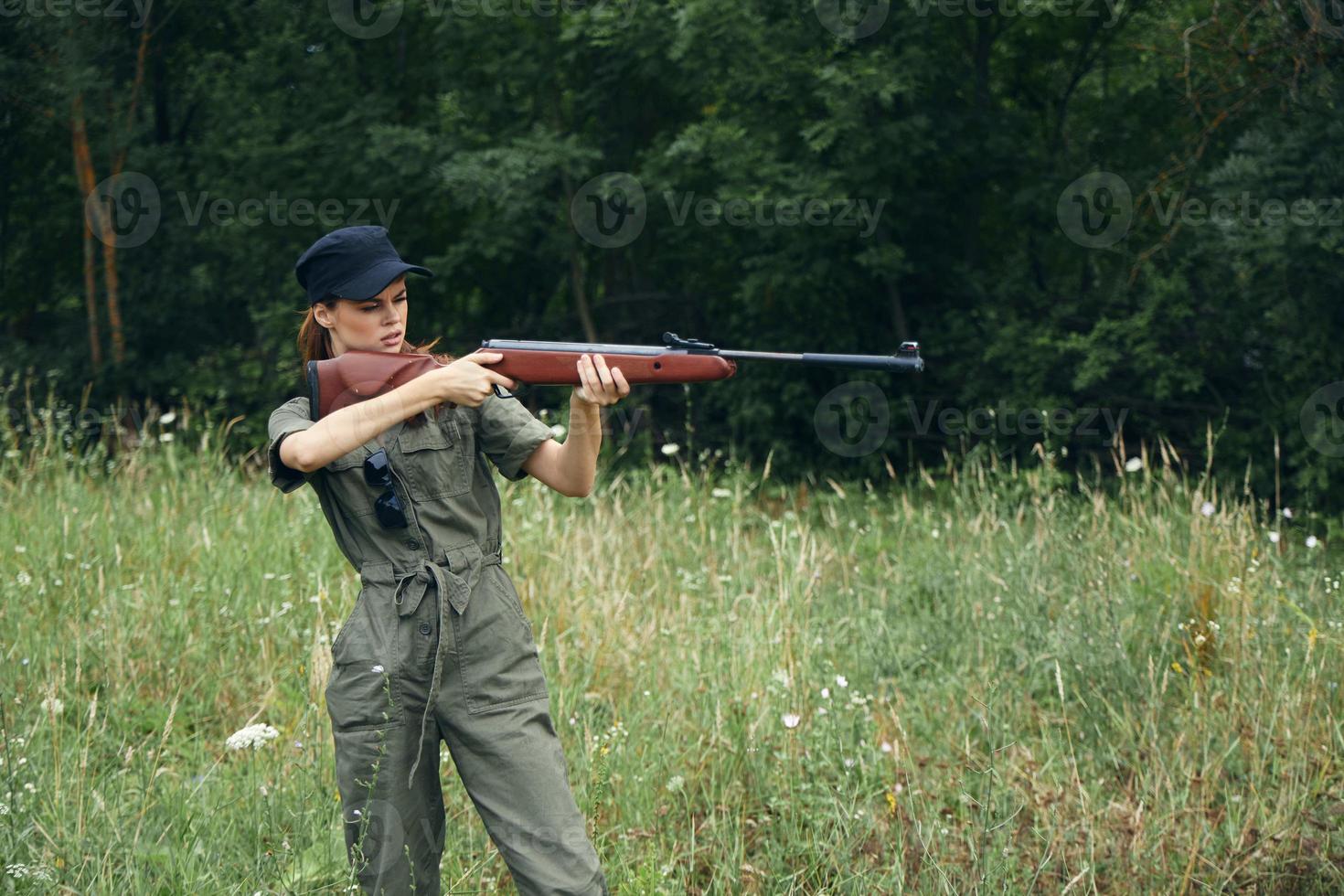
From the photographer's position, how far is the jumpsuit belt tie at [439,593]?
2373 mm

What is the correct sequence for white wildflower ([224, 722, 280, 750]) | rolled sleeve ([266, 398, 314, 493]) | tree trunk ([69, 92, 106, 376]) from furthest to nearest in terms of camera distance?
tree trunk ([69, 92, 106, 376]), white wildflower ([224, 722, 280, 750]), rolled sleeve ([266, 398, 314, 493])

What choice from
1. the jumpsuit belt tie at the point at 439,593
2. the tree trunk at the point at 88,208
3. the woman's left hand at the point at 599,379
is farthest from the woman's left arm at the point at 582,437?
the tree trunk at the point at 88,208

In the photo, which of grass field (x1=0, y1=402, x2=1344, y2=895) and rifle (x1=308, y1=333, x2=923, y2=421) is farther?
grass field (x1=0, y1=402, x2=1344, y2=895)

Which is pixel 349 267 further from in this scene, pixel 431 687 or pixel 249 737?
pixel 249 737

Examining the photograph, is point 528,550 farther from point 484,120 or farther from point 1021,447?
point 484,120

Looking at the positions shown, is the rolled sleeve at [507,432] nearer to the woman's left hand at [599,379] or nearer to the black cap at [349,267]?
the woman's left hand at [599,379]

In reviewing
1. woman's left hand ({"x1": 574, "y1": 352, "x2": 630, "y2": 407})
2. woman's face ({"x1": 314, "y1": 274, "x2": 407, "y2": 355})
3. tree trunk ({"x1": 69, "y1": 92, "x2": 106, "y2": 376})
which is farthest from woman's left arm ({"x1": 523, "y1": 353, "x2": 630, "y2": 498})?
tree trunk ({"x1": 69, "y1": 92, "x2": 106, "y2": 376})

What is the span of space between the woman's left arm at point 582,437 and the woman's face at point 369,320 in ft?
1.32

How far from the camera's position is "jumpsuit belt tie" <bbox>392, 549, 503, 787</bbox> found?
2.37 m

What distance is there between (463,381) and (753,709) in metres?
1.93

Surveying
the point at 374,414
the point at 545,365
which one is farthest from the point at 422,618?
the point at 545,365

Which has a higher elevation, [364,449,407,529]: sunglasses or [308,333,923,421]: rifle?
[308,333,923,421]: rifle

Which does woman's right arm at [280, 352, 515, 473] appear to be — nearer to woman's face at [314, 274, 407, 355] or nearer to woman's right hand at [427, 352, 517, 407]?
woman's right hand at [427, 352, 517, 407]

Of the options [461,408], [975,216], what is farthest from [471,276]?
[461,408]
